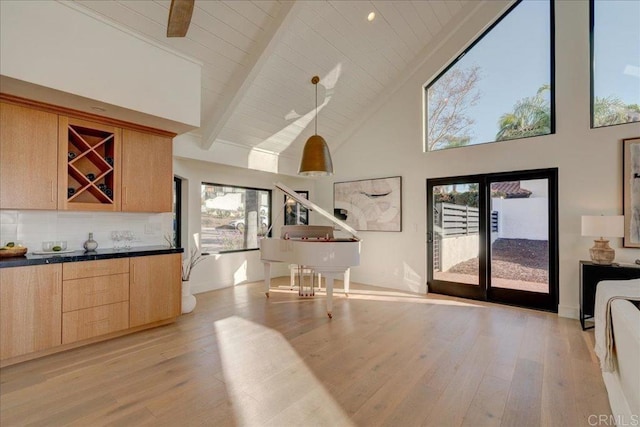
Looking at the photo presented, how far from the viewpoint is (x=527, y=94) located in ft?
14.4

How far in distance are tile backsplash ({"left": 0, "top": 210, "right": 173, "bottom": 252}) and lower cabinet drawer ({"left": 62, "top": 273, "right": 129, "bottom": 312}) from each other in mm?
728

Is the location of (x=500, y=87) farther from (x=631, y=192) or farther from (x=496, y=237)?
(x=496, y=237)

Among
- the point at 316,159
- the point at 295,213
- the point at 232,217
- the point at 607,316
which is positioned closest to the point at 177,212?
the point at 232,217

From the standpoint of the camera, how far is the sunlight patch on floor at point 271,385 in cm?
194

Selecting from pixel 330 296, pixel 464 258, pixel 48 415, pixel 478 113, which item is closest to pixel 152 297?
pixel 48 415

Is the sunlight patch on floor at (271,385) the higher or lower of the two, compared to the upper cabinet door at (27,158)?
lower

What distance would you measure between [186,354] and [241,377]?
0.76 metres

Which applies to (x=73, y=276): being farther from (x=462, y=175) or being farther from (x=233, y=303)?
(x=462, y=175)

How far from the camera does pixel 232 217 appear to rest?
19.4 feet

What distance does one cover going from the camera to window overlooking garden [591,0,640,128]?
3646mm

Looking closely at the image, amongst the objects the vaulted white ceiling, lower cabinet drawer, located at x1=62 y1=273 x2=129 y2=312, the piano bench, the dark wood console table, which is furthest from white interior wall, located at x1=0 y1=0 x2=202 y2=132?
the dark wood console table

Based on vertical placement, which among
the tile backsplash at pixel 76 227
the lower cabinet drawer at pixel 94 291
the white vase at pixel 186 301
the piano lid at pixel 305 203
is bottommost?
the white vase at pixel 186 301
